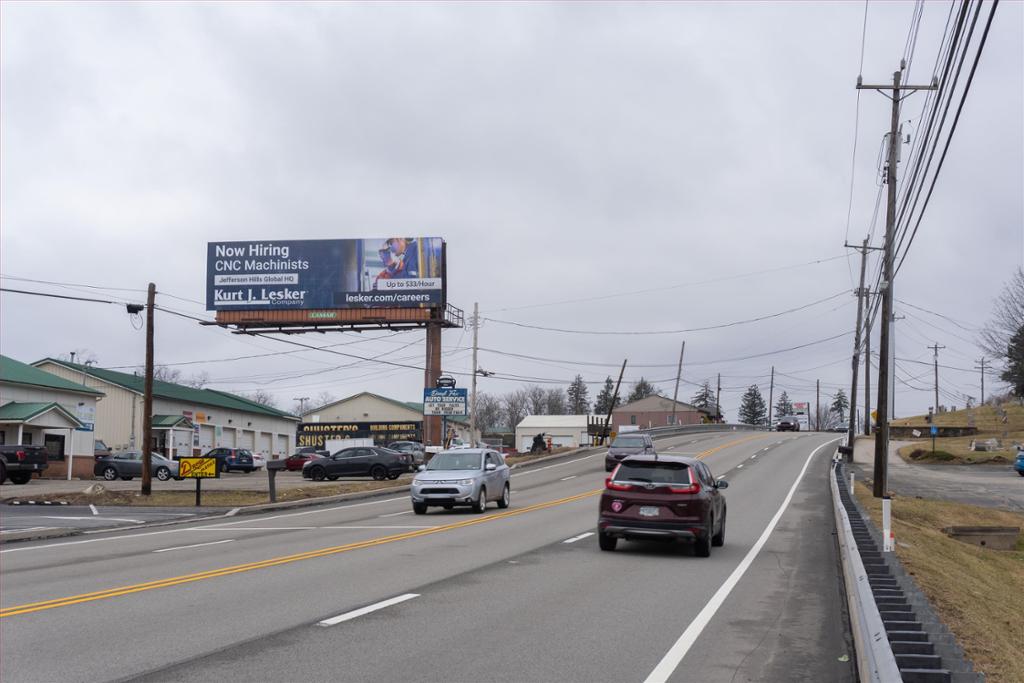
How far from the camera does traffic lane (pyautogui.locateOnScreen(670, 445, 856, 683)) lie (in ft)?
25.6

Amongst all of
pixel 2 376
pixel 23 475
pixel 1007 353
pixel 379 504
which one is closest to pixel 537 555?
pixel 379 504

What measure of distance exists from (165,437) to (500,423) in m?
129

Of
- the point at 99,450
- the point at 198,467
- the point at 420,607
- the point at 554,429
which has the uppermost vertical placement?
the point at 420,607

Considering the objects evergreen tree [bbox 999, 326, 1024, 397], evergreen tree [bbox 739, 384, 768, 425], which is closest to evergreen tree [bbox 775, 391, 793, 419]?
evergreen tree [bbox 739, 384, 768, 425]

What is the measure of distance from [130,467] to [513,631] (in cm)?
4235

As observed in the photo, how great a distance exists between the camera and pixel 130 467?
4706 cm

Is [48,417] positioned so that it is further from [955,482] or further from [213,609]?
[955,482]

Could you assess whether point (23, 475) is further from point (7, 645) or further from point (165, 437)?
point (7, 645)

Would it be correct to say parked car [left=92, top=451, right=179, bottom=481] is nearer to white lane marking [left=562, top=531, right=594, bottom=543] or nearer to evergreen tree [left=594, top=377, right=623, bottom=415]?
white lane marking [left=562, top=531, right=594, bottom=543]

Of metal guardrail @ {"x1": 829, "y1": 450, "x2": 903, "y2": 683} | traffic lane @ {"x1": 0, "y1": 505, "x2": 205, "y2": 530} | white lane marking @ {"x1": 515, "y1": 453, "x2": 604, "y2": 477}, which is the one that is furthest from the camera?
white lane marking @ {"x1": 515, "y1": 453, "x2": 604, "y2": 477}

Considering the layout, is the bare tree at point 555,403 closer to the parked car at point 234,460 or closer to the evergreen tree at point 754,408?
the evergreen tree at point 754,408

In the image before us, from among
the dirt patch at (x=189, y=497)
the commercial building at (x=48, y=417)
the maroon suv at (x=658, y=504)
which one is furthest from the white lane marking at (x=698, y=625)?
the commercial building at (x=48, y=417)

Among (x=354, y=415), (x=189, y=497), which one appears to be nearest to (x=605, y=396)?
(x=354, y=415)

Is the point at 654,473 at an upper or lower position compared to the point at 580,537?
upper
